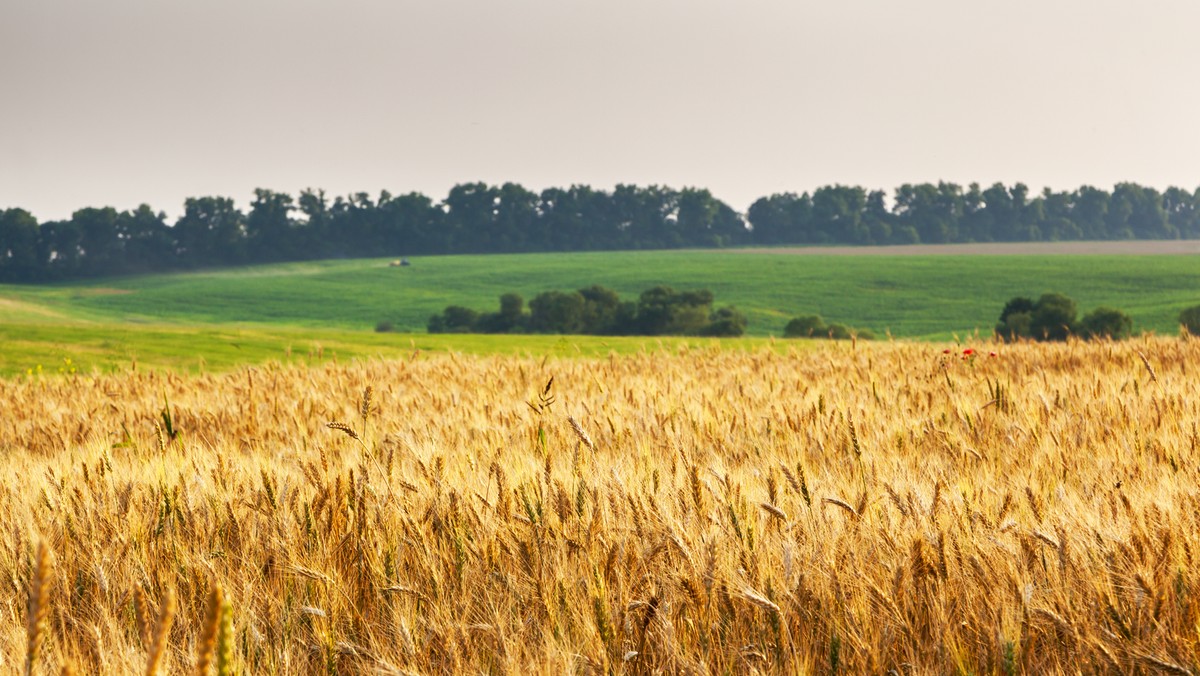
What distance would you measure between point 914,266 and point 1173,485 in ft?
266

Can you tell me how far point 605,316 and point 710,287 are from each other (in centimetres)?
1671

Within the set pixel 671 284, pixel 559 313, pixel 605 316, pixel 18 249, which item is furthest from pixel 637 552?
pixel 18 249

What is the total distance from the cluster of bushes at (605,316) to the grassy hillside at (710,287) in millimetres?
3259

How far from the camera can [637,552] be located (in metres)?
2.92

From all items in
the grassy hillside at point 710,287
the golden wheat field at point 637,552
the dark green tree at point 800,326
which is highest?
the golden wheat field at point 637,552

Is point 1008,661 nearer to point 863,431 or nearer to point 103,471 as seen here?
point 863,431

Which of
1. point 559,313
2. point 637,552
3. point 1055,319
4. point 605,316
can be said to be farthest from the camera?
point 605,316

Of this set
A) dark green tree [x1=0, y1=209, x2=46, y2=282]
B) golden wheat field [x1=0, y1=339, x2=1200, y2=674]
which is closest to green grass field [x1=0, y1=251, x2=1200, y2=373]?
dark green tree [x1=0, y1=209, x2=46, y2=282]

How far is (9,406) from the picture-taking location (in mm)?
7836

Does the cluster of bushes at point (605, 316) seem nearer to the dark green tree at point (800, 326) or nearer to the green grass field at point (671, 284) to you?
the dark green tree at point (800, 326)

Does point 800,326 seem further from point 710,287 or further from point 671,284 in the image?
point 671,284

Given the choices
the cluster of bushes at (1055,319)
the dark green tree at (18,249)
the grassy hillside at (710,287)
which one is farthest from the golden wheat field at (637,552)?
the dark green tree at (18,249)

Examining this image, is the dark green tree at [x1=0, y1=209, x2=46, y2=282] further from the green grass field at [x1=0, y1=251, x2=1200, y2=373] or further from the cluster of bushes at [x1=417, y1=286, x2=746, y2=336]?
the cluster of bushes at [x1=417, y1=286, x2=746, y2=336]

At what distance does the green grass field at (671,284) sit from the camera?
2489 inches
